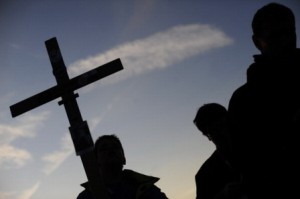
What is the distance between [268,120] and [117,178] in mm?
3756

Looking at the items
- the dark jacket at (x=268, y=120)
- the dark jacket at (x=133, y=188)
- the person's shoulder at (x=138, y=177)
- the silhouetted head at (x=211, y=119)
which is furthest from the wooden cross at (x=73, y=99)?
the dark jacket at (x=268, y=120)

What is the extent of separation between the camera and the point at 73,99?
5.92 meters

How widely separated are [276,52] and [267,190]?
85 cm

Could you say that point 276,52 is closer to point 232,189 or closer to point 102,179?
point 232,189

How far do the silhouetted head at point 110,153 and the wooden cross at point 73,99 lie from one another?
0.21m

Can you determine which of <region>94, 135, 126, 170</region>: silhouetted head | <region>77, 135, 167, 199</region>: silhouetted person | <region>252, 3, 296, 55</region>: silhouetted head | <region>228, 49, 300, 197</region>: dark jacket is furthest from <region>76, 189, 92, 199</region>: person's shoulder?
<region>252, 3, 296, 55</region>: silhouetted head

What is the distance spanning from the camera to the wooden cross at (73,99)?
5418 mm

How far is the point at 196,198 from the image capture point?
183 inches

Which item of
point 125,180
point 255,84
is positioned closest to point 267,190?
point 255,84

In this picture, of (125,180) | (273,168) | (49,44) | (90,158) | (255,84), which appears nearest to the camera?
(273,168)

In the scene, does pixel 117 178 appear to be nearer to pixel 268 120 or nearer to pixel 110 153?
pixel 110 153

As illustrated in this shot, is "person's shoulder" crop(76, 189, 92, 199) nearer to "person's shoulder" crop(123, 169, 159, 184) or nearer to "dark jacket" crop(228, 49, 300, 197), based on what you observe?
"person's shoulder" crop(123, 169, 159, 184)

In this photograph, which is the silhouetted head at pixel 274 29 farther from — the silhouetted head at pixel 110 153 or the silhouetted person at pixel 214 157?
the silhouetted head at pixel 110 153

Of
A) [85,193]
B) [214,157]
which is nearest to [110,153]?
[85,193]
